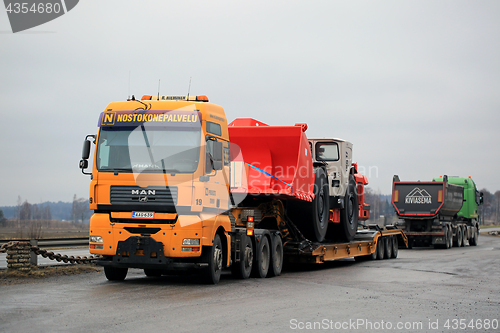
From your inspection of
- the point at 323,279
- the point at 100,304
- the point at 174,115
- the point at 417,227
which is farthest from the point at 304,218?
the point at 417,227

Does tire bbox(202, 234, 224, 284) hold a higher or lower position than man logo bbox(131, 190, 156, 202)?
lower

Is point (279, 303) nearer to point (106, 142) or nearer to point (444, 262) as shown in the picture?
point (106, 142)

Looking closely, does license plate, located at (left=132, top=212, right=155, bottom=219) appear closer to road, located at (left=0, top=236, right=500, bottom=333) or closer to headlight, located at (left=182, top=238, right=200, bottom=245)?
headlight, located at (left=182, top=238, right=200, bottom=245)

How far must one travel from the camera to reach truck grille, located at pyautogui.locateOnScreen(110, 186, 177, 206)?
11.4 meters

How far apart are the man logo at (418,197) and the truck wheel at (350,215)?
1105 centimetres

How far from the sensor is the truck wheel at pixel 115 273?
12797 mm

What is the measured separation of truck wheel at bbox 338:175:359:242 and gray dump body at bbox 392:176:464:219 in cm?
1101

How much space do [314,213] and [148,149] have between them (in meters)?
6.14

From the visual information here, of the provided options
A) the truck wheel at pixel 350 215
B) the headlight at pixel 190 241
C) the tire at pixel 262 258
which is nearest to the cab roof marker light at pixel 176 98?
the headlight at pixel 190 241

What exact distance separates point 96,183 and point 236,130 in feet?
15.5

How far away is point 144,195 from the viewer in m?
11.5

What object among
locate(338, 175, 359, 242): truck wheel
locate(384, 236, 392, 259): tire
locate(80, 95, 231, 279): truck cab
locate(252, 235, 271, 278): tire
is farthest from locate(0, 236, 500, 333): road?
locate(384, 236, 392, 259): tire

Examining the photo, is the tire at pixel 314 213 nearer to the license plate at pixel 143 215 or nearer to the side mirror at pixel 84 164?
the license plate at pixel 143 215

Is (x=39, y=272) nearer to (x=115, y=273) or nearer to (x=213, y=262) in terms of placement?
(x=115, y=273)
